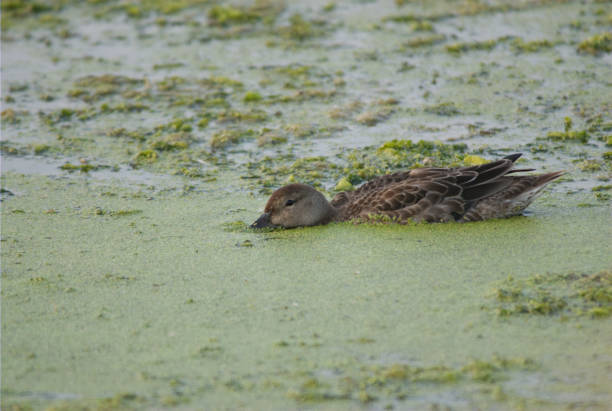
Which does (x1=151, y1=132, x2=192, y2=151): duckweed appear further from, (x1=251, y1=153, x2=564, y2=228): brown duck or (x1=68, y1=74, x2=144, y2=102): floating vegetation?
(x1=251, y1=153, x2=564, y2=228): brown duck

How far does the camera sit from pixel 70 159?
23.2 feet

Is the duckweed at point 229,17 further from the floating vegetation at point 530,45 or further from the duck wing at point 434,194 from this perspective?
the duck wing at point 434,194

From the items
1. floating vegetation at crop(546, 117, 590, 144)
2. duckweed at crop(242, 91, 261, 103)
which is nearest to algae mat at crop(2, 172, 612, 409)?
floating vegetation at crop(546, 117, 590, 144)

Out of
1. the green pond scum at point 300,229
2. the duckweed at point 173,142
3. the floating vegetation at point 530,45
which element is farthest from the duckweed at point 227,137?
the floating vegetation at point 530,45

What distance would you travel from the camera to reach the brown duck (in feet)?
17.6

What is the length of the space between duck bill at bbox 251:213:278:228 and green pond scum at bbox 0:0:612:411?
64 mm

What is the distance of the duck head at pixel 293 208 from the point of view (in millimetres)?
5484

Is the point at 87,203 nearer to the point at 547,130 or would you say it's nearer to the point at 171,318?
the point at 171,318

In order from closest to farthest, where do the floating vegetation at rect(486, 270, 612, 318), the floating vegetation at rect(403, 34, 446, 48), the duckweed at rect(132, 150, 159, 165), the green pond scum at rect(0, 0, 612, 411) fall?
1. the green pond scum at rect(0, 0, 612, 411)
2. the floating vegetation at rect(486, 270, 612, 318)
3. the duckweed at rect(132, 150, 159, 165)
4. the floating vegetation at rect(403, 34, 446, 48)

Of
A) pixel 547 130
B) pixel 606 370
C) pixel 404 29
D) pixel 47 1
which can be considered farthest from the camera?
pixel 47 1

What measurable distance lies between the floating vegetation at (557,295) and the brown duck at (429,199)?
1.08 m

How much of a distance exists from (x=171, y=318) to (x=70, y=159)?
3341 mm

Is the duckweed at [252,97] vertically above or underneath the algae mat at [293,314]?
above

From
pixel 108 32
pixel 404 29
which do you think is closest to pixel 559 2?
pixel 404 29
